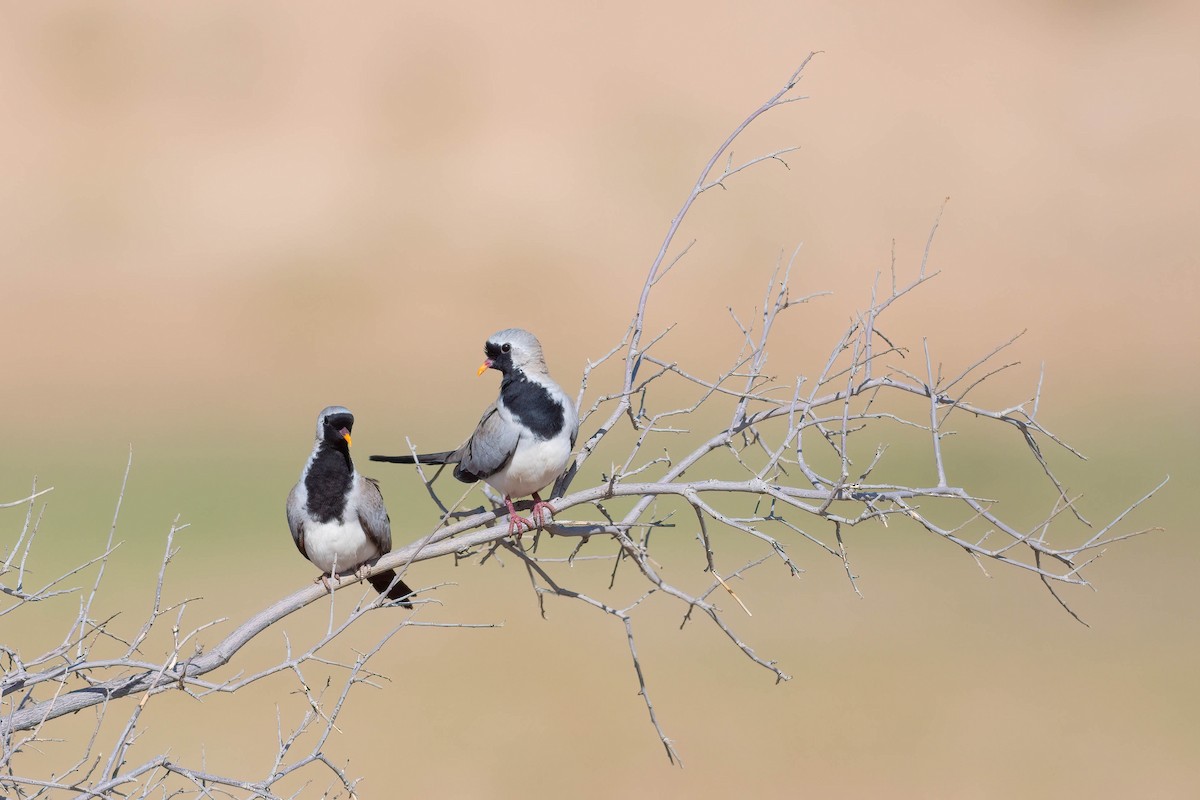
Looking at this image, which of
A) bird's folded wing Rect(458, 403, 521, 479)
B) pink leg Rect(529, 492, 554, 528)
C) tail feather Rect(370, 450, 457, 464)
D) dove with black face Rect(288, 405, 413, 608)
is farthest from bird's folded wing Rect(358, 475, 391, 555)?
pink leg Rect(529, 492, 554, 528)

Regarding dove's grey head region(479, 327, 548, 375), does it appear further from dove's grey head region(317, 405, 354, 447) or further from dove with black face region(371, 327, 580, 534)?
dove's grey head region(317, 405, 354, 447)

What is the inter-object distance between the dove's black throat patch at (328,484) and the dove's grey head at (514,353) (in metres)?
0.84

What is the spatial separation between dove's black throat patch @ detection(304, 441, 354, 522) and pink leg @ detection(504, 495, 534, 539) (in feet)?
3.08

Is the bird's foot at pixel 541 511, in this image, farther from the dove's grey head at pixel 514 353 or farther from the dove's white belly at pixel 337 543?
the dove's white belly at pixel 337 543

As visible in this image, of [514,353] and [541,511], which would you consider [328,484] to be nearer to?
[514,353]

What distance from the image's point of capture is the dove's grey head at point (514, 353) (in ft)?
24.1

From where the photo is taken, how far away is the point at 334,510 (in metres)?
7.40

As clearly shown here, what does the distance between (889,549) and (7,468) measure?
1823 cm

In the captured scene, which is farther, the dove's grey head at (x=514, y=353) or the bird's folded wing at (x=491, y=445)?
the dove's grey head at (x=514, y=353)

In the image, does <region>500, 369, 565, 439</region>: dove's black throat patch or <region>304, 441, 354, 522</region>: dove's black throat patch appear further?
<region>304, 441, 354, 522</region>: dove's black throat patch

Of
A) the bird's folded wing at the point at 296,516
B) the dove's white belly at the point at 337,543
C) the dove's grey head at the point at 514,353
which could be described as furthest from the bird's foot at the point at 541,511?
the bird's folded wing at the point at 296,516

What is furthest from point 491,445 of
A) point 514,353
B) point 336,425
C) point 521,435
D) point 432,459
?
point 432,459

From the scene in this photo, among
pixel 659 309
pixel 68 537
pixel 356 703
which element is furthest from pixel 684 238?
pixel 356 703

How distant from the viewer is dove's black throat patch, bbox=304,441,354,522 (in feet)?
24.3
